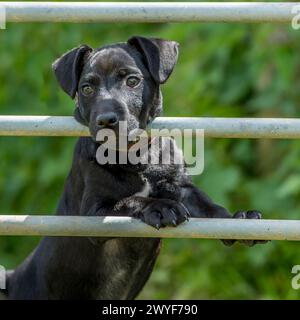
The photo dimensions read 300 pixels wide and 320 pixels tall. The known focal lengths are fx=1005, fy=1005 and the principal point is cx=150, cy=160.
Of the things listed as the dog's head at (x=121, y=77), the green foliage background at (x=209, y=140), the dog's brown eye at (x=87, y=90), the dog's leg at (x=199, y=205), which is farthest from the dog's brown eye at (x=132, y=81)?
the green foliage background at (x=209, y=140)

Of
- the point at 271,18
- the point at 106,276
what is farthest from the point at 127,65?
the point at 106,276

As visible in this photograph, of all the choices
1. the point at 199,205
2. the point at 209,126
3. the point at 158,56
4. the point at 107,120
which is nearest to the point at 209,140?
the point at 199,205

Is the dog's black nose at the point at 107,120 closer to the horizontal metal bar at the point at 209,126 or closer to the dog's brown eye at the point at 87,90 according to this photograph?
the horizontal metal bar at the point at 209,126

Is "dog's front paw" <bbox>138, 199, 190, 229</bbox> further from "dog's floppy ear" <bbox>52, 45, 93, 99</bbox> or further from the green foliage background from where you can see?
the green foliage background

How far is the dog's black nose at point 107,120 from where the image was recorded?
3531mm

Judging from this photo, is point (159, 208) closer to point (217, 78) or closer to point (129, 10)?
point (129, 10)

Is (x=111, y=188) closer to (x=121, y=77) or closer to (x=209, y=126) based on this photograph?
(x=121, y=77)

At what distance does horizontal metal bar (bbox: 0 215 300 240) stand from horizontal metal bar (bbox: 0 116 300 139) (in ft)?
0.96

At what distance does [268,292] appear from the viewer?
6445mm

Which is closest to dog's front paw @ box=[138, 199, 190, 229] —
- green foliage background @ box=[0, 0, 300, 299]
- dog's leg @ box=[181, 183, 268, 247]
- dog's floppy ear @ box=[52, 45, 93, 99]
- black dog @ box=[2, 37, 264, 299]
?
black dog @ box=[2, 37, 264, 299]

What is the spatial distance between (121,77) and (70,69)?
8.5 inches

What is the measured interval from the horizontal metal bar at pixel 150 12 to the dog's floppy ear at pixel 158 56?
0.80 feet

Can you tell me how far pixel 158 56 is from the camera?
3785mm

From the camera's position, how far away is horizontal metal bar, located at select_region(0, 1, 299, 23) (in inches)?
138
